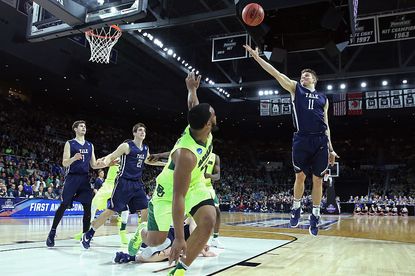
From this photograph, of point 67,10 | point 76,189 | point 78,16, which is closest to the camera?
point 76,189

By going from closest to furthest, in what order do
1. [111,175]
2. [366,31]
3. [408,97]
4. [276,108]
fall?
[111,175] < [366,31] < [408,97] < [276,108]

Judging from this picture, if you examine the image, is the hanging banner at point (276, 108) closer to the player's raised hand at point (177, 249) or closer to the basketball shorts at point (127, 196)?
the basketball shorts at point (127, 196)

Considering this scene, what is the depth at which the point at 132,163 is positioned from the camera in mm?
6039

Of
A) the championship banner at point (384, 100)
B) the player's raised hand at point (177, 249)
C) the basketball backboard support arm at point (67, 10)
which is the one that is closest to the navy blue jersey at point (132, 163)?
the basketball backboard support arm at point (67, 10)

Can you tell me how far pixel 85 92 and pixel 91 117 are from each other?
253 inches

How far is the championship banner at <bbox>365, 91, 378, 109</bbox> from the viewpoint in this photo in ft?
72.7

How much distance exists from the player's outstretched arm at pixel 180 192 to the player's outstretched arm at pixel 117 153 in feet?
9.57

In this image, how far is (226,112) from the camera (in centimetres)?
2759

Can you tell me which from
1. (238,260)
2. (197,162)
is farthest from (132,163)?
(197,162)

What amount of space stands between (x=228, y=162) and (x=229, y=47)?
21290 millimetres

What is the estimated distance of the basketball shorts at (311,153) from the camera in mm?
5160

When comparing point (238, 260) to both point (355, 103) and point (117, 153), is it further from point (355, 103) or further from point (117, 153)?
point (355, 103)

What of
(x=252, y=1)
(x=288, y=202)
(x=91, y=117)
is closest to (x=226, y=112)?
(x=288, y=202)

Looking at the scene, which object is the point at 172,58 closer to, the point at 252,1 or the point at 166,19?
the point at 166,19
